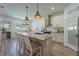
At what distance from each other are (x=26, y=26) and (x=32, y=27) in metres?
0.45

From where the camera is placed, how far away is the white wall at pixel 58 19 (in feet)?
21.2

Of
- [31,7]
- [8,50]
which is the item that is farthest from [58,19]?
[8,50]

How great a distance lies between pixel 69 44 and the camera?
552cm

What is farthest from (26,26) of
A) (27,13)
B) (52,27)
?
(52,27)

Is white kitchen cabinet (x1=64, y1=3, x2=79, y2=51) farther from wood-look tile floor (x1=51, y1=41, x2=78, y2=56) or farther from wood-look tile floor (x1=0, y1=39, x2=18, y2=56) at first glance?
wood-look tile floor (x1=0, y1=39, x2=18, y2=56)

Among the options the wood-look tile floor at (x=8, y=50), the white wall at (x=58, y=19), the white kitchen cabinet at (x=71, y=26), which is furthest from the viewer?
the white wall at (x=58, y=19)

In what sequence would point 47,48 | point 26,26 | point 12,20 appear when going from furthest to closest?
point 12,20 → point 26,26 → point 47,48

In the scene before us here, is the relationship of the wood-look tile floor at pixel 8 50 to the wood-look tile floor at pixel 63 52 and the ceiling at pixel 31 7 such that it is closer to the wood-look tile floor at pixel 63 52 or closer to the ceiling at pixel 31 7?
the wood-look tile floor at pixel 63 52

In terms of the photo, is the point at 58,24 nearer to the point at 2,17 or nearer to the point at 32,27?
the point at 32,27

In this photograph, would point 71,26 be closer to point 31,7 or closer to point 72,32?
point 72,32

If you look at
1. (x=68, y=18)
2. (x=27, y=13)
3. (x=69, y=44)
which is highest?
(x=27, y=13)

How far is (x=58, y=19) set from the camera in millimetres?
6672

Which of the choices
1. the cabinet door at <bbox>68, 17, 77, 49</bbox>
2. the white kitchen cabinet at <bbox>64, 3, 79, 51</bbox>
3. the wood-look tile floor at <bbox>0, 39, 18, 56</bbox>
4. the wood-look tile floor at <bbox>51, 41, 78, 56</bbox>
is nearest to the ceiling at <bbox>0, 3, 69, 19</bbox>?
the white kitchen cabinet at <bbox>64, 3, 79, 51</bbox>

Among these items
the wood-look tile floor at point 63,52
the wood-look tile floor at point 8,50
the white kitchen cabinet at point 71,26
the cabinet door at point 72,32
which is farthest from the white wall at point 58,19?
the wood-look tile floor at point 8,50
